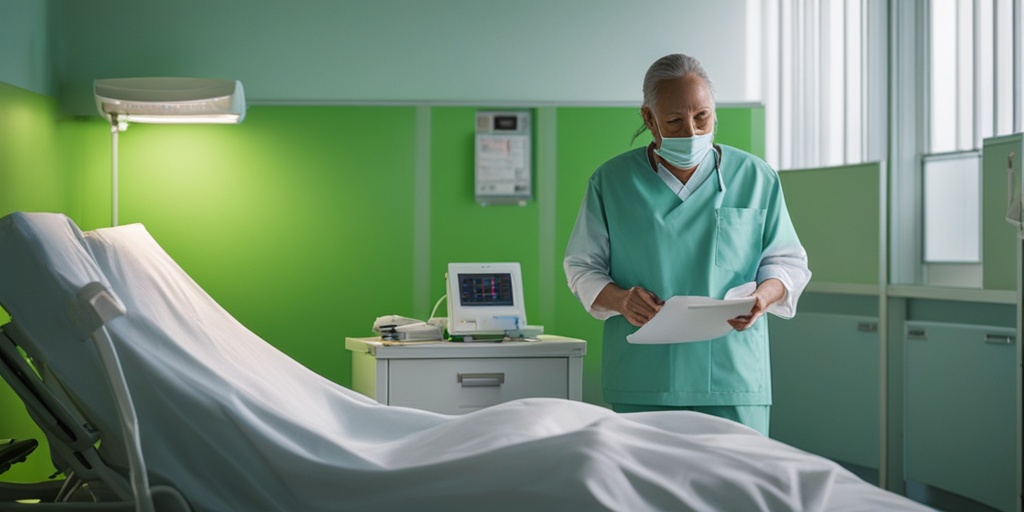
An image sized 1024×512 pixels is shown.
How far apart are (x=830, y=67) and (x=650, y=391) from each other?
8.94ft

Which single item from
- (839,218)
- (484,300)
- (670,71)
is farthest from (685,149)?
(839,218)

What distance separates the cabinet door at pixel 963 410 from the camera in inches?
139

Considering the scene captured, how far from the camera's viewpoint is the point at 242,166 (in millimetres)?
4062

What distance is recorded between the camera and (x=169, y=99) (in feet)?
11.9

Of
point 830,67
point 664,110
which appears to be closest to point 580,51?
point 830,67

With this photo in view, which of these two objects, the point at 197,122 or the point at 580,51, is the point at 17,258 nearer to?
the point at 197,122

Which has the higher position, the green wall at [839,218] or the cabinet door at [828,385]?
the green wall at [839,218]

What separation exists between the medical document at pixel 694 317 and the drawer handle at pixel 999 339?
68.3 inches

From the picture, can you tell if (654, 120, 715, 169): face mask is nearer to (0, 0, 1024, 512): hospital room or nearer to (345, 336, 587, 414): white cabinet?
(0, 0, 1024, 512): hospital room

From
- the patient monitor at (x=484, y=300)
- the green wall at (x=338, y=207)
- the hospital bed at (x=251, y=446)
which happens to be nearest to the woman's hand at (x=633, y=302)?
the hospital bed at (x=251, y=446)

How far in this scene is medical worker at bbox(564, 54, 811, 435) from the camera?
2268 millimetres

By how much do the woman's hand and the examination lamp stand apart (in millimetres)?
1909

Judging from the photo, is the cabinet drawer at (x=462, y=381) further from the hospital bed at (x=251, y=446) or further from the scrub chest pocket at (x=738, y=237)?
the hospital bed at (x=251, y=446)

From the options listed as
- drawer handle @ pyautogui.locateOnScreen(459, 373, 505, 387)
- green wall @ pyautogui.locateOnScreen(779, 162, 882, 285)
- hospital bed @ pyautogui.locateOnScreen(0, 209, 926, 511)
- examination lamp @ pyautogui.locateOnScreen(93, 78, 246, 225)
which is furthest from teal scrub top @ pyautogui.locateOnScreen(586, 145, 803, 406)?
green wall @ pyautogui.locateOnScreen(779, 162, 882, 285)
